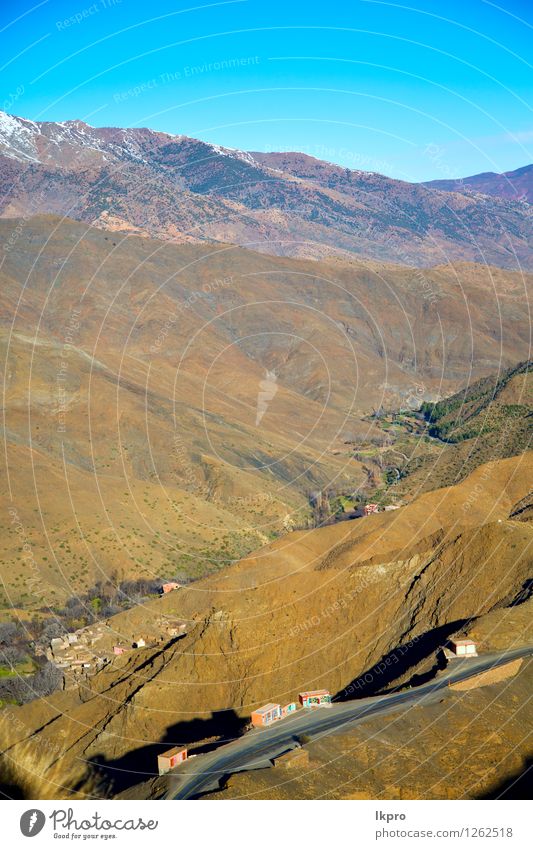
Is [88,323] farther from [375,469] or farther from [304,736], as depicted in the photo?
[304,736]

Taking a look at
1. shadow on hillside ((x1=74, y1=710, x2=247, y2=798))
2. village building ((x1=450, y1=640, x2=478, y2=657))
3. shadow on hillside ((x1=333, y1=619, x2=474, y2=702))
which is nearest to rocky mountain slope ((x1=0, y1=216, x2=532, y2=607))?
shadow on hillside ((x1=74, y1=710, x2=247, y2=798))

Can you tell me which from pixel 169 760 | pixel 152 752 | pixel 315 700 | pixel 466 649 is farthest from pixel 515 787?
pixel 152 752

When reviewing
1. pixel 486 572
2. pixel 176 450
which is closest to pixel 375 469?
pixel 176 450

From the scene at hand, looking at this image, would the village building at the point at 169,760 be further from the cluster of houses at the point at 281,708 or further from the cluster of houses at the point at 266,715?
the cluster of houses at the point at 281,708

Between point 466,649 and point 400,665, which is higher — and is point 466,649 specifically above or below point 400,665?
above

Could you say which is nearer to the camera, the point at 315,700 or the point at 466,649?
the point at 315,700

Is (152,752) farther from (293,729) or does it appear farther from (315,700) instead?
(293,729)
